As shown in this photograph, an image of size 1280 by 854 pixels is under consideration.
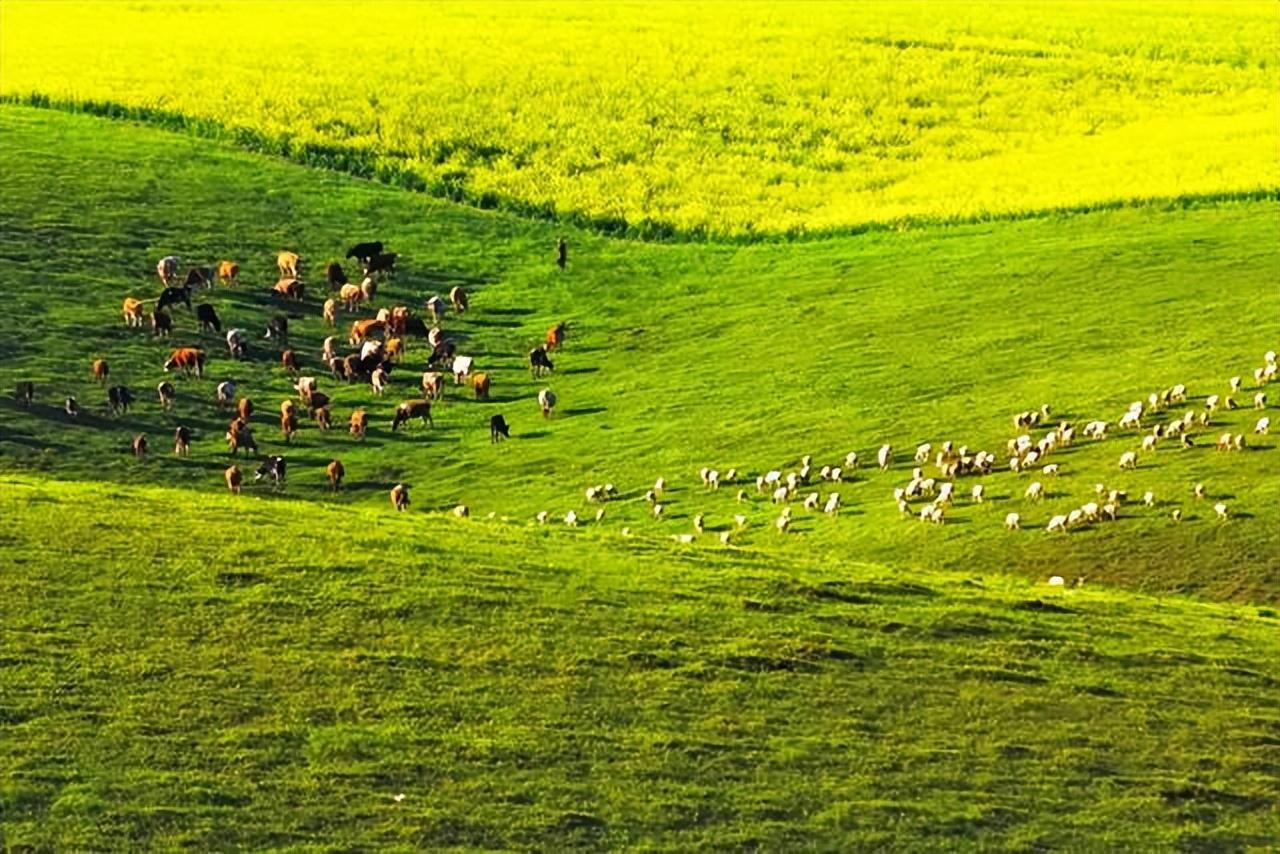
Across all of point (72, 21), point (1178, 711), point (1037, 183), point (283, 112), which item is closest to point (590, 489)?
point (1178, 711)

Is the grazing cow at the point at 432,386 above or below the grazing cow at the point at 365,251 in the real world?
below

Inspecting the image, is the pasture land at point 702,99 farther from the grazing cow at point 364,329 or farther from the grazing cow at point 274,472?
the grazing cow at point 274,472

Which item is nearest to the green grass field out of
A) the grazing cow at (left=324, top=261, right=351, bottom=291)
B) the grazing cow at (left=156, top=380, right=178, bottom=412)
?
the grazing cow at (left=156, top=380, right=178, bottom=412)

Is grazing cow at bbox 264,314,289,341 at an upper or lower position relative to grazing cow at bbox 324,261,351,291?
lower

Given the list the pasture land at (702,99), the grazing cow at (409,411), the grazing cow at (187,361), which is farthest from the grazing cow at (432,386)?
the pasture land at (702,99)

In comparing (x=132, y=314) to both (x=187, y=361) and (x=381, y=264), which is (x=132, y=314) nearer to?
(x=187, y=361)

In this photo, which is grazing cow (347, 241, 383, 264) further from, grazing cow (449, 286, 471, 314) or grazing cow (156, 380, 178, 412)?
grazing cow (156, 380, 178, 412)

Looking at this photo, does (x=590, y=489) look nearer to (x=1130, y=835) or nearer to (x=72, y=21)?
(x=1130, y=835)

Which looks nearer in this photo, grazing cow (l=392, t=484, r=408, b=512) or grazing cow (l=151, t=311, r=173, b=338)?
grazing cow (l=392, t=484, r=408, b=512)
